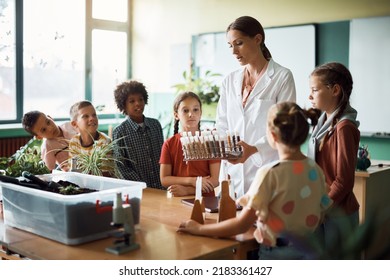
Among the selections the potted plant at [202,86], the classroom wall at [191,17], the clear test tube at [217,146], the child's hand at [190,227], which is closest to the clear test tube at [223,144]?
the clear test tube at [217,146]

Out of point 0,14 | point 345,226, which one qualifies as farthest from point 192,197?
point 0,14

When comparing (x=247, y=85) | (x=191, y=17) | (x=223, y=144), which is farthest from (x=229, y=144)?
(x=191, y=17)

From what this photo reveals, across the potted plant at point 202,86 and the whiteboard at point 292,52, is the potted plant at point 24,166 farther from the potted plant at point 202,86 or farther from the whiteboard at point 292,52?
the potted plant at point 202,86

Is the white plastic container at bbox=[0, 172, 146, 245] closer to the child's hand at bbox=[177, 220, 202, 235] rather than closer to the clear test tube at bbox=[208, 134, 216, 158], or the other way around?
the child's hand at bbox=[177, 220, 202, 235]

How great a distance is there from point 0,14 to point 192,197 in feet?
14.4

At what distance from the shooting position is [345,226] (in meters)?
1.19

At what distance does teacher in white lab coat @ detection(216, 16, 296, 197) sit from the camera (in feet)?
8.14

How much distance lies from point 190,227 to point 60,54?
17.0ft

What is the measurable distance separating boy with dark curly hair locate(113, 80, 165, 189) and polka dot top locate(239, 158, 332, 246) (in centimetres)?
121

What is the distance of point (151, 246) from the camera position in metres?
1.78

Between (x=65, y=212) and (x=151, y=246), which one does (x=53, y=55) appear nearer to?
(x=65, y=212)

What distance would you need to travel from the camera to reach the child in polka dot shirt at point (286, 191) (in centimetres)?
168
